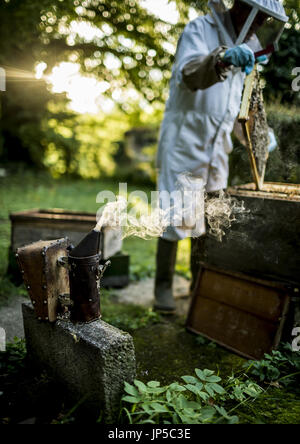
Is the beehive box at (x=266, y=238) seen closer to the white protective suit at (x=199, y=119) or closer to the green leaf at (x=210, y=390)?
the white protective suit at (x=199, y=119)

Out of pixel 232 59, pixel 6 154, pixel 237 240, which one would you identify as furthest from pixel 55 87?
pixel 6 154

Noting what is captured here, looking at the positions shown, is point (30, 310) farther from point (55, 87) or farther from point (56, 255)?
point (55, 87)

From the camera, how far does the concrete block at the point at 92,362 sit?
1.61 meters

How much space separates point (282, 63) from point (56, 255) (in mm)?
4667

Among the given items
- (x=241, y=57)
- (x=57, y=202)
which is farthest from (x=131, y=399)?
(x=57, y=202)

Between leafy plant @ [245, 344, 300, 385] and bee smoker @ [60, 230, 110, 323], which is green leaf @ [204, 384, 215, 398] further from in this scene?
bee smoker @ [60, 230, 110, 323]

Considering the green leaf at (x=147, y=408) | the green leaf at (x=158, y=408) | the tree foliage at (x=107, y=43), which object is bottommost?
the green leaf at (x=147, y=408)

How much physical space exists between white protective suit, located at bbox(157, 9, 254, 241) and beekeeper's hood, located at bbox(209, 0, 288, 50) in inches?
3.3

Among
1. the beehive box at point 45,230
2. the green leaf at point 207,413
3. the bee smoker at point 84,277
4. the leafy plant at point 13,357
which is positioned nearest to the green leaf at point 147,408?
the green leaf at point 207,413

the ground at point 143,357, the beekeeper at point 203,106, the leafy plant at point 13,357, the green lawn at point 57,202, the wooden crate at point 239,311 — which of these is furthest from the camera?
the green lawn at point 57,202

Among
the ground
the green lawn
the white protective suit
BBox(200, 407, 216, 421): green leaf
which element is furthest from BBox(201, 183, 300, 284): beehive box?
the green lawn

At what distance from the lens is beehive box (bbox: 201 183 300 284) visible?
232 centimetres

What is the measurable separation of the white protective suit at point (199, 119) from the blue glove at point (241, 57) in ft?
1.72

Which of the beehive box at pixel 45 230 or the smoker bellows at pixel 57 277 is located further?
the beehive box at pixel 45 230
